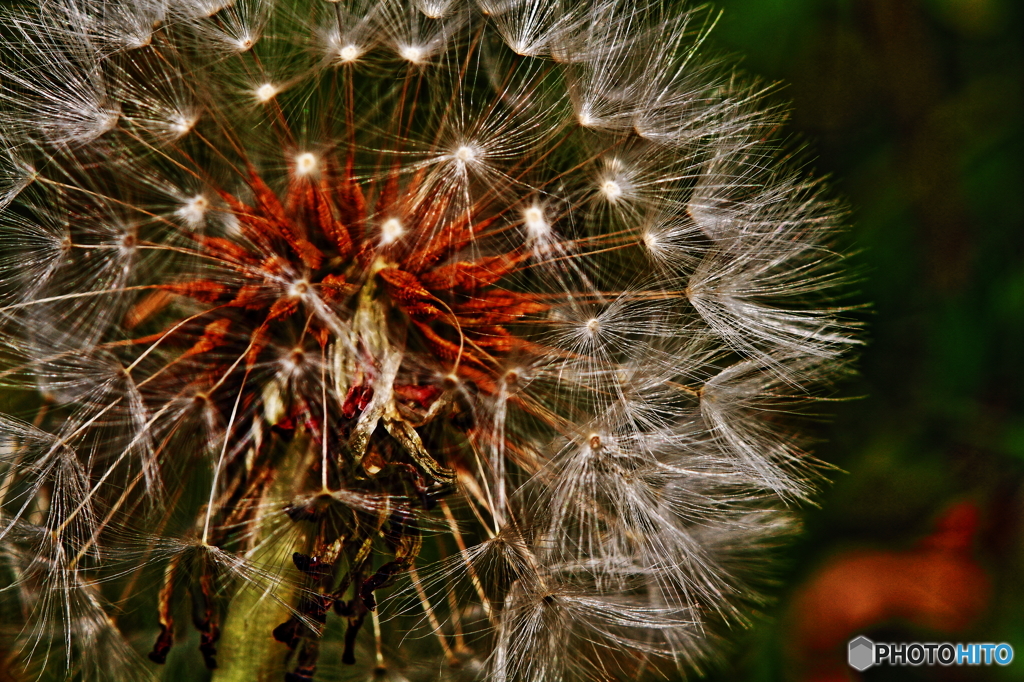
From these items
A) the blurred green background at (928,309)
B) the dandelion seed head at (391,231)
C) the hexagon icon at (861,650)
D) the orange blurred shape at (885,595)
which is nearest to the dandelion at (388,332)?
the dandelion seed head at (391,231)

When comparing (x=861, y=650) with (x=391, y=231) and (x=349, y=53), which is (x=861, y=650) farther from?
(x=349, y=53)

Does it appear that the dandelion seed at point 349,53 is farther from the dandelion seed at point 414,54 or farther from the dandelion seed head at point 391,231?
the dandelion seed head at point 391,231

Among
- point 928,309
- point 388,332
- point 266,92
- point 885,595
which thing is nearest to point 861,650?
point 885,595

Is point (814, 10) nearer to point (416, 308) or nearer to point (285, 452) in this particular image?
point (416, 308)

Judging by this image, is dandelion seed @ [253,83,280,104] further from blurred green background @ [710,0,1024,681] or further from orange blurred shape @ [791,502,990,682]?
orange blurred shape @ [791,502,990,682]

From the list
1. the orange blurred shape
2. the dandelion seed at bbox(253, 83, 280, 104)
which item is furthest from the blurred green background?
the dandelion seed at bbox(253, 83, 280, 104)

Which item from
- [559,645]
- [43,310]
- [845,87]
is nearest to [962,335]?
[845,87]
